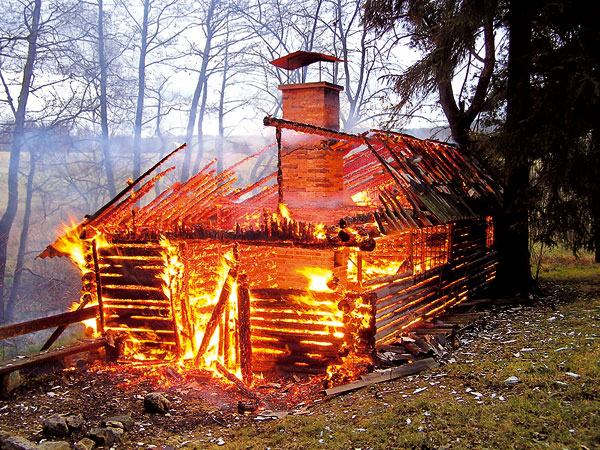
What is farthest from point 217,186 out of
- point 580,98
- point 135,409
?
point 580,98

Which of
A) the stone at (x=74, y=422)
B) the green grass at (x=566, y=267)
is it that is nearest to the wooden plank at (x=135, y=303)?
the stone at (x=74, y=422)

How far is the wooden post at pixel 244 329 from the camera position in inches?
309

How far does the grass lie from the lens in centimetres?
450

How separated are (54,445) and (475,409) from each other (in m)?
4.81

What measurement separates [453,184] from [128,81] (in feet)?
53.7

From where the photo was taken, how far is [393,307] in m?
8.73

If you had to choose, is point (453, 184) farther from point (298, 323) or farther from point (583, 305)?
point (298, 323)

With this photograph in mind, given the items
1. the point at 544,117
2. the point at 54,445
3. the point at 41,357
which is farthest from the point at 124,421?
the point at 544,117

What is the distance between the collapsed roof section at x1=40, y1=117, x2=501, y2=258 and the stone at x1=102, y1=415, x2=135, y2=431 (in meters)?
3.19

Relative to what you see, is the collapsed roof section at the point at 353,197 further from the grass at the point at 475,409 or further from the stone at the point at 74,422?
the stone at the point at 74,422

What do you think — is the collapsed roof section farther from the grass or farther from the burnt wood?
the grass

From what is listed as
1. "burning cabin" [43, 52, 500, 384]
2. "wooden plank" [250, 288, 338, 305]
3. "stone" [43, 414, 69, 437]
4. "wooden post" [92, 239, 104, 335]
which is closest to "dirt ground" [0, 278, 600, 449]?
"stone" [43, 414, 69, 437]

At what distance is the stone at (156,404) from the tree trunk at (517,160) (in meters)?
8.44

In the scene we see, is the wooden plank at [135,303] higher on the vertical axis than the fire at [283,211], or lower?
lower
